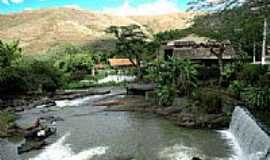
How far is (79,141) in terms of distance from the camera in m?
21.4

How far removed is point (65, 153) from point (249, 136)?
8036mm

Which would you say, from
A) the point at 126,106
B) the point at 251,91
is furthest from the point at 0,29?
the point at 251,91

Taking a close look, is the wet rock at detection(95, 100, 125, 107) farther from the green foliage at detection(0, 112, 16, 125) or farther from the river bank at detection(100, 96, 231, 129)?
the green foliage at detection(0, 112, 16, 125)

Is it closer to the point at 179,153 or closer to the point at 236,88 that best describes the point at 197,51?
the point at 236,88

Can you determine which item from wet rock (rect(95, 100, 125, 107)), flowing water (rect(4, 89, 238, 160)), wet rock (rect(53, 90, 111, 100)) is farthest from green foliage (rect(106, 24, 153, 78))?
flowing water (rect(4, 89, 238, 160))

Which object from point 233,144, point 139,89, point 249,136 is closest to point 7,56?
point 139,89

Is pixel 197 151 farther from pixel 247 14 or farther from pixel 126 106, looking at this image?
pixel 126 106

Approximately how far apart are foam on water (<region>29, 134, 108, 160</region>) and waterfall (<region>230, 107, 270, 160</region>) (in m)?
6.16

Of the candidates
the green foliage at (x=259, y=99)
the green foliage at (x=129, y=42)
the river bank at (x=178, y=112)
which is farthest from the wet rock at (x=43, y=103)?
the green foliage at (x=259, y=99)

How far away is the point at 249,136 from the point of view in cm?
1809

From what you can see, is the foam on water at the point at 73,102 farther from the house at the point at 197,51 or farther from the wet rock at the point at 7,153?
the wet rock at the point at 7,153

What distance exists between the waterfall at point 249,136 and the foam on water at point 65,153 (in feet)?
20.2

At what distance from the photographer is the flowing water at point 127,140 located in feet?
59.7

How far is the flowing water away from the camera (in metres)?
18.2
